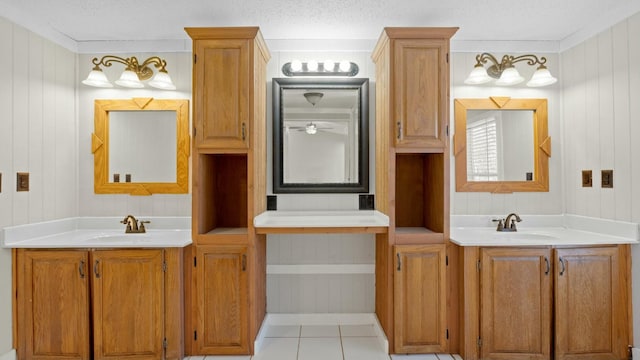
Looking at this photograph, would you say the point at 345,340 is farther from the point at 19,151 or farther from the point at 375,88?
the point at 19,151

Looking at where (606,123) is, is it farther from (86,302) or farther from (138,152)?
(86,302)

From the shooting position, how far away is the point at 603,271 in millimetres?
2338

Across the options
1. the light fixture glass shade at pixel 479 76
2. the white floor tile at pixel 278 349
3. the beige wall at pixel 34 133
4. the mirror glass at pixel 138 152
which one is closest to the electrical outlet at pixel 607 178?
the light fixture glass shade at pixel 479 76

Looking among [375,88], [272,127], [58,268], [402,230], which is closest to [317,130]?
[272,127]

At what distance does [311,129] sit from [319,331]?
160cm

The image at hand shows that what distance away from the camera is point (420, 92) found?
246 cm

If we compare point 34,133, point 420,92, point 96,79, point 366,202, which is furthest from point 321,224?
point 34,133

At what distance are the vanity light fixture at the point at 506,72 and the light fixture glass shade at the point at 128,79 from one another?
2.57 m

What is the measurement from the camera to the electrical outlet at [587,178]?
8.95ft

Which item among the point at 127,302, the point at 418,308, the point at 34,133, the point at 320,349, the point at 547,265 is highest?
the point at 34,133

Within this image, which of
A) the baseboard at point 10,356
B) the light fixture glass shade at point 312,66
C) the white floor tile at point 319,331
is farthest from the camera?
the light fixture glass shade at point 312,66

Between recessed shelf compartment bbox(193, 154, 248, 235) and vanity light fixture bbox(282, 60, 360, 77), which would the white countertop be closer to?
recessed shelf compartment bbox(193, 154, 248, 235)

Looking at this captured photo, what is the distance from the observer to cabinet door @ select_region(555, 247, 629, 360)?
2.32 meters

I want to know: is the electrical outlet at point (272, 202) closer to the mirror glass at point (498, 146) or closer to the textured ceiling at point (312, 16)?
the textured ceiling at point (312, 16)
